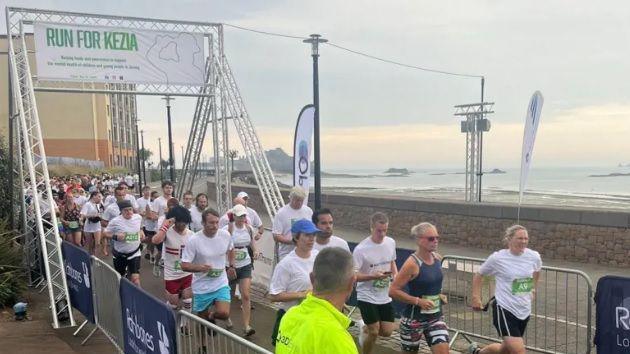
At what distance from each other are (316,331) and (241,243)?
583cm

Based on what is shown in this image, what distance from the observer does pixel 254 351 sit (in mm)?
3369

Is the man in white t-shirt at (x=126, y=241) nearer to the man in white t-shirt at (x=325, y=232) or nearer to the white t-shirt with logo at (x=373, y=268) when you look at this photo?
the man in white t-shirt at (x=325, y=232)

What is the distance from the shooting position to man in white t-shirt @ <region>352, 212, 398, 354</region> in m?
5.69

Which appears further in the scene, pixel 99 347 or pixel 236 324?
pixel 236 324

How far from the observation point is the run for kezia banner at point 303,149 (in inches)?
425

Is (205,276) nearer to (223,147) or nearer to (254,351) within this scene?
(254,351)

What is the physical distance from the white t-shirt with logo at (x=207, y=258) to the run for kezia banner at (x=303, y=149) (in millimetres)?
4487

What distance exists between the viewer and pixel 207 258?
6.19 metres

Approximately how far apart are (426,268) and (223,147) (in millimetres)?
10377

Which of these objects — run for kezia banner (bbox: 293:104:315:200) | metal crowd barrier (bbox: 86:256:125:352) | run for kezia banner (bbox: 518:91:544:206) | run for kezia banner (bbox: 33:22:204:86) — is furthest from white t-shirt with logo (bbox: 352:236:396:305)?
run for kezia banner (bbox: 33:22:204:86)

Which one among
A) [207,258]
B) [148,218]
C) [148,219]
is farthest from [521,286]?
[148,219]

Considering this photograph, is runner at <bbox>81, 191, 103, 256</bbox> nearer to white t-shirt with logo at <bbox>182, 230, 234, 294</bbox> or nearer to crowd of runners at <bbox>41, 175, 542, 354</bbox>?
crowd of runners at <bbox>41, 175, 542, 354</bbox>

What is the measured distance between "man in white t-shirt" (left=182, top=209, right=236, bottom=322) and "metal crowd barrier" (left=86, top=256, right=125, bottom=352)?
793 millimetres

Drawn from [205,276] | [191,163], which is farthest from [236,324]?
[191,163]
